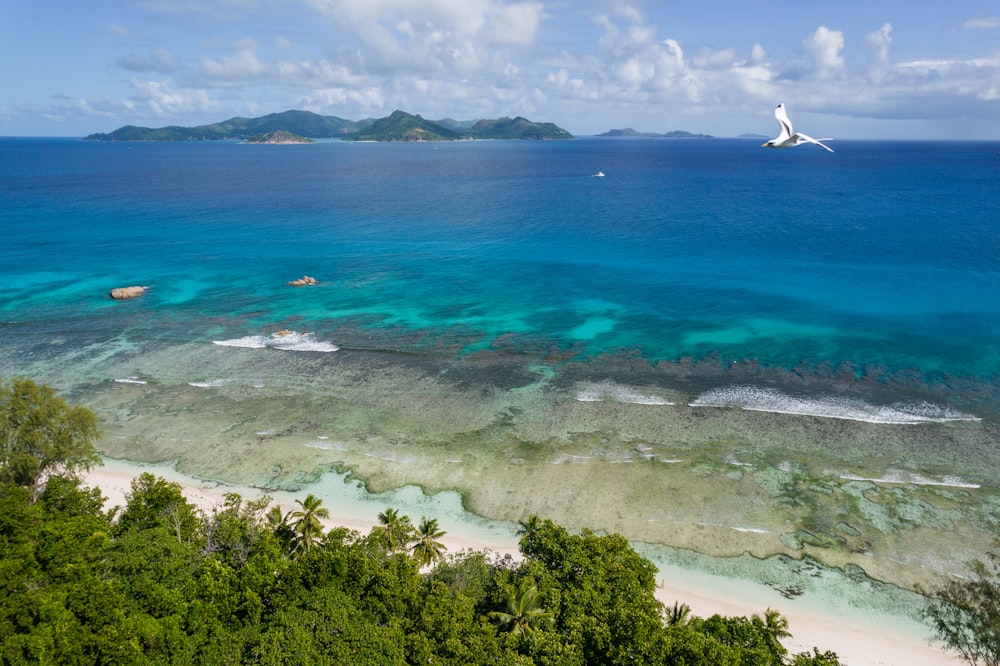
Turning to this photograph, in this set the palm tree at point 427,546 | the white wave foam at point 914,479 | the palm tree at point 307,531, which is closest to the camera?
the palm tree at point 307,531

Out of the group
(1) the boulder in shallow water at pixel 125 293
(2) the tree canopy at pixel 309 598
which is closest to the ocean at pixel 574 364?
(1) the boulder in shallow water at pixel 125 293

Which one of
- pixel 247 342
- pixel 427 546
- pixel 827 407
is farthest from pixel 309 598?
pixel 247 342

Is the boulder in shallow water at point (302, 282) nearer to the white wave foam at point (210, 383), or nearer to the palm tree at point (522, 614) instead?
the white wave foam at point (210, 383)

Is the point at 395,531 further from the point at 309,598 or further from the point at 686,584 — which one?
the point at 686,584

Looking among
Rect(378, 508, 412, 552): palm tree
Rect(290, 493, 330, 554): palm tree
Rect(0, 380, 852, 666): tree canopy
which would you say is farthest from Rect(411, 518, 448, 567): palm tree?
Rect(290, 493, 330, 554): palm tree

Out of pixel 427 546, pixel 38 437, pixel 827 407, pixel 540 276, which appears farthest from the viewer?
pixel 540 276

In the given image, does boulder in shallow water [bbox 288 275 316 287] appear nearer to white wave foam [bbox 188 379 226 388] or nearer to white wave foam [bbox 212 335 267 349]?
white wave foam [bbox 212 335 267 349]
